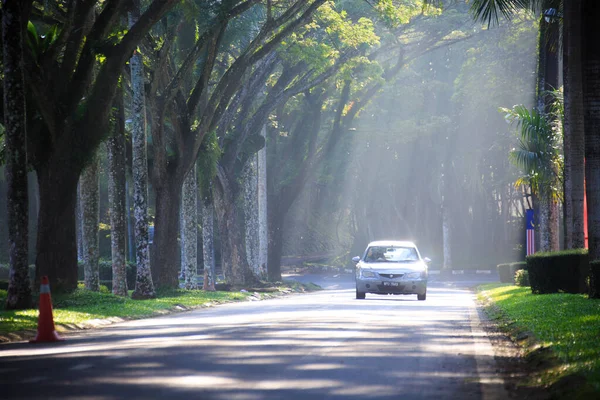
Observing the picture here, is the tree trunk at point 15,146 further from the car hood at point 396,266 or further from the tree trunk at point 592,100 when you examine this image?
the car hood at point 396,266

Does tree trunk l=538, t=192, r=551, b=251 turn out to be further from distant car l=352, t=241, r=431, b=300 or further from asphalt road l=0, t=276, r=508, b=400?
asphalt road l=0, t=276, r=508, b=400

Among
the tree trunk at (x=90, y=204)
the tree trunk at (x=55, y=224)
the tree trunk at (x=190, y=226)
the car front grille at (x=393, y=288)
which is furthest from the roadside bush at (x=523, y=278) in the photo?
the tree trunk at (x=55, y=224)

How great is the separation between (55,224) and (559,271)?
11.7 meters

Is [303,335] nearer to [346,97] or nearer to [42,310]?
[42,310]

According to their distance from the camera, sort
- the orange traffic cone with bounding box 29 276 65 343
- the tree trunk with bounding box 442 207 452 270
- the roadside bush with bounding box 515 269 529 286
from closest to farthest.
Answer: the orange traffic cone with bounding box 29 276 65 343 < the roadside bush with bounding box 515 269 529 286 < the tree trunk with bounding box 442 207 452 270

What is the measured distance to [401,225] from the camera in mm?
66625

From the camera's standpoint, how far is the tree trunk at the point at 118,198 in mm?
27803

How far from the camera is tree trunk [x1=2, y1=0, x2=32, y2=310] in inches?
776

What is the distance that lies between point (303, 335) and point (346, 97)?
107 feet

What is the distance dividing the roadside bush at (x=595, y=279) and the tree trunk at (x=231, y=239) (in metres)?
21.0

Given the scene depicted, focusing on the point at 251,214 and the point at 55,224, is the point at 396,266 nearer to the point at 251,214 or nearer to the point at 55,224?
the point at 55,224

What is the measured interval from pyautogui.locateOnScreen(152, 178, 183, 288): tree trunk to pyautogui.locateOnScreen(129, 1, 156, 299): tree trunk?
3.26m

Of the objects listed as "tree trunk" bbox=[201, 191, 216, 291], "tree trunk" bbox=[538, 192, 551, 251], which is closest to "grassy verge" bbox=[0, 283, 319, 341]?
"tree trunk" bbox=[201, 191, 216, 291]

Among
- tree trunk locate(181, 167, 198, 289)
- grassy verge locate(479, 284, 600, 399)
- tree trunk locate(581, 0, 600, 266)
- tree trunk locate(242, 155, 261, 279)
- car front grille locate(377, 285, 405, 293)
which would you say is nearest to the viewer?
grassy verge locate(479, 284, 600, 399)
